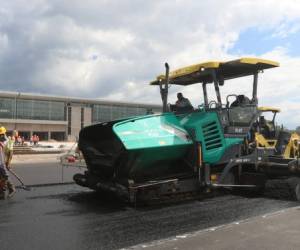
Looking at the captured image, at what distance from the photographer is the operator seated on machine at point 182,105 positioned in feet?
30.8

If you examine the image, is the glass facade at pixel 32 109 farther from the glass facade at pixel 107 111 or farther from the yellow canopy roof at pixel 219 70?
the yellow canopy roof at pixel 219 70

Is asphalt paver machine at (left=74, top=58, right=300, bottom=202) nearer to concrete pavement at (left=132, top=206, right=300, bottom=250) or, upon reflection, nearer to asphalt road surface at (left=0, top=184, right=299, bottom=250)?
asphalt road surface at (left=0, top=184, right=299, bottom=250)

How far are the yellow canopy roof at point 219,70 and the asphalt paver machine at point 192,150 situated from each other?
0.07ft

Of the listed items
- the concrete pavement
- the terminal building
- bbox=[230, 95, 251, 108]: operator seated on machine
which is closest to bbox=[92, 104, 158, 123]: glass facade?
the terminal building

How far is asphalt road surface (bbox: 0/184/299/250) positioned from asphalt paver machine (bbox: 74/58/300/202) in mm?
372

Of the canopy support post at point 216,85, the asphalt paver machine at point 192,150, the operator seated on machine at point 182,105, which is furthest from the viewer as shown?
the operator seated on machine at point 182,105

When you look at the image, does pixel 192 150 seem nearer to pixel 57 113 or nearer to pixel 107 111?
pixel 57 113

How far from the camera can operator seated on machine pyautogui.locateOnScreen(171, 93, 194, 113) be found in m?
9.40

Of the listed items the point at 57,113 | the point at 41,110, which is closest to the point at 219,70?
the point at 57,113

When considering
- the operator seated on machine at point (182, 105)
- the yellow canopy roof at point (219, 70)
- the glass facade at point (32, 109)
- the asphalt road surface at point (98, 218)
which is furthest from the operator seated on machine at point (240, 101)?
the glass facade at point (32, 109)

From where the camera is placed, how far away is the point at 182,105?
372 inches

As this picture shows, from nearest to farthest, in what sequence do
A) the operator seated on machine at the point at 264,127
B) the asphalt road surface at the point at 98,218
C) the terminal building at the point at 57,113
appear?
the asphalt road surface at the point at 98,218 < the operator seated on machine at the point at 264,127 < the terminal building at the point at 57,113

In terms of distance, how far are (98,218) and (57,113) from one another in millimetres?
93791

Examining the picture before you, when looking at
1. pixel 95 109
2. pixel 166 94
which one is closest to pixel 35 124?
pixel 95 109
